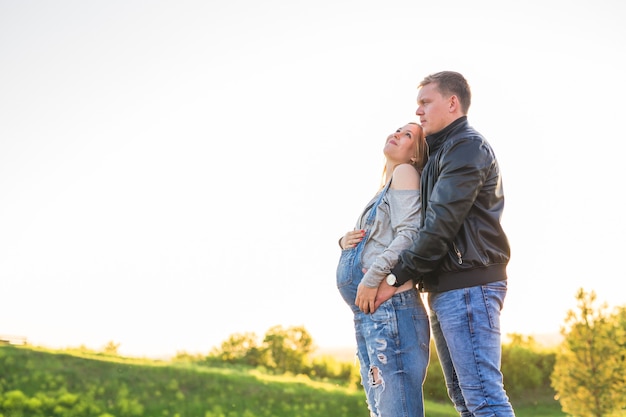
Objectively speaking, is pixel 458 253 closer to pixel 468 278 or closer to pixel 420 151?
pixel 468 278

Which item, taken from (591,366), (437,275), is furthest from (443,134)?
(591,366)

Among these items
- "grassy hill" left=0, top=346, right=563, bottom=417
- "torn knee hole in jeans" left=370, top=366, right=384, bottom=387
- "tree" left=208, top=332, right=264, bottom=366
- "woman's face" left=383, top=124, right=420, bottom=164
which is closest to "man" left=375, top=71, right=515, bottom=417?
"woman's face" left=383, top=124, right=420, bottom=164

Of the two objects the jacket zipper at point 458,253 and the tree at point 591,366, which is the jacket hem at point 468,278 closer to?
the jacket zipper at point 458,253

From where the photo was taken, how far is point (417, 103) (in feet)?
15.3

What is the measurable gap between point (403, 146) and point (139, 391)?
12.1 m

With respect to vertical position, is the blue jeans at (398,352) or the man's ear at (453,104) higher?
the man's ear at (453,104)

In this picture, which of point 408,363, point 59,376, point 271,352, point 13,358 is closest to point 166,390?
point 59,376

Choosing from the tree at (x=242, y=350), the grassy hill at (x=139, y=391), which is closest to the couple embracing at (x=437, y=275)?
the grassy hill at (x=139, y=391)

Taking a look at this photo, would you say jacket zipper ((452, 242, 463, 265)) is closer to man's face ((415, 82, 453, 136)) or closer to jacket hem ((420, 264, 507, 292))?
jacket hem ((420, 264, 507, 292))

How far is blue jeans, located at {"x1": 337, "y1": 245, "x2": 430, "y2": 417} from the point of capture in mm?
4086

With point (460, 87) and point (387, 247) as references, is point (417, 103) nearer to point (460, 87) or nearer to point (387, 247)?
point (460, 87)

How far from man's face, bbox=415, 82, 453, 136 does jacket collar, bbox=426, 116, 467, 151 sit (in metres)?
0.04

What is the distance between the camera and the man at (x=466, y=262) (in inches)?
154

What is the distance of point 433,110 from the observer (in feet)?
14.9
